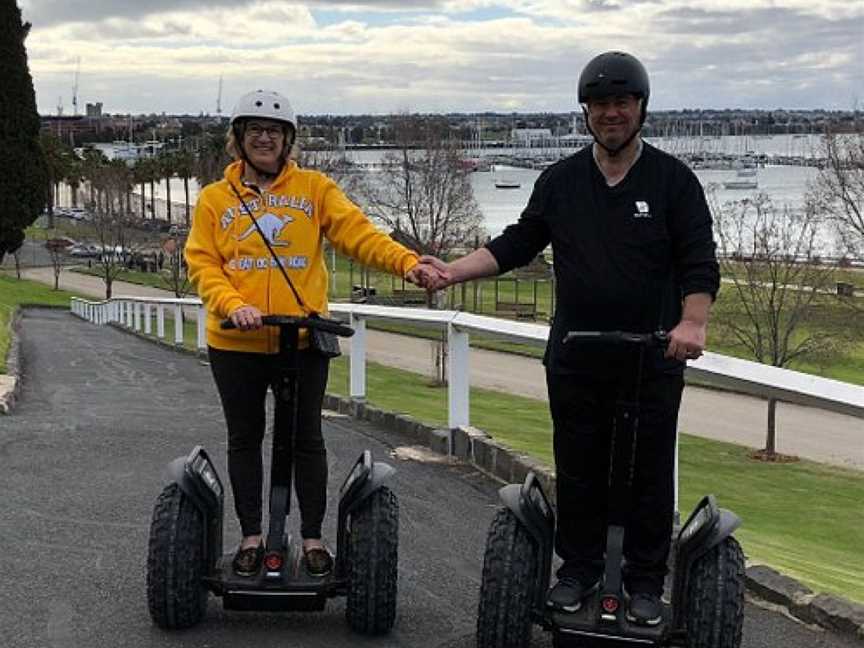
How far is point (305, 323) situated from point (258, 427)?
2.09ft

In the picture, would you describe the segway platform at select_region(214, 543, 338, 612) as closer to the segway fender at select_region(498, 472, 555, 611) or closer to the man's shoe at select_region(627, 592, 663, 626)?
the segway fender at select_region(498, 472, 555, 611)

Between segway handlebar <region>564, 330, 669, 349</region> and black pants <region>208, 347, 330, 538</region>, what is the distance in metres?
1.20

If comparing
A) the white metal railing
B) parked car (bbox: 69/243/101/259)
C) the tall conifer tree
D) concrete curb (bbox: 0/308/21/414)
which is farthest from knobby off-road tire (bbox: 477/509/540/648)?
parked car (bbox: 69/243/101/259)

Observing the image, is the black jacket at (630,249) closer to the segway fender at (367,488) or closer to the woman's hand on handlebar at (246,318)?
the segway fender at (367,488)

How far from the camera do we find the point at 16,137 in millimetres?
31250

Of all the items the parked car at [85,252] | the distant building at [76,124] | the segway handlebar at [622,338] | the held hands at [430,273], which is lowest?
the parked car at [85,252]

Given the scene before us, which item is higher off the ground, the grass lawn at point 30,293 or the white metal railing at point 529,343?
the white metal railing at point 529,343

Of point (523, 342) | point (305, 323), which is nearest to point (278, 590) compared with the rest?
point (305, 323)

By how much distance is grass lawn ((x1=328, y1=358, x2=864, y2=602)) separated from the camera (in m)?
7.42

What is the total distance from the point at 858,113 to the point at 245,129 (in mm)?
42421

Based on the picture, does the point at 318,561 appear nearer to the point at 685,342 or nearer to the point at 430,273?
the point at 430,273

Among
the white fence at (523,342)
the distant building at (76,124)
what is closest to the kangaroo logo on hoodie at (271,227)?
the white fence at (523,342)

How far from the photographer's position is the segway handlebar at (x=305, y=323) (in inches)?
179

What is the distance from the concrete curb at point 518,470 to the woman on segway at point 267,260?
77.5 inches
